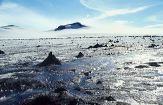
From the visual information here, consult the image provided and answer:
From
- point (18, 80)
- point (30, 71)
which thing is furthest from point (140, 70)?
point (18, 80)

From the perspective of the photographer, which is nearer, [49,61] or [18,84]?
[18,84]

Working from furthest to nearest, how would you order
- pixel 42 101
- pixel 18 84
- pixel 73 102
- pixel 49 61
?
pixel 49 61 < pixel 18 84 < pixel 73 102 < pixel 42 101

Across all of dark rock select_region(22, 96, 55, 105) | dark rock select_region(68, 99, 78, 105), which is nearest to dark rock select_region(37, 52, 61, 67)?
dark rock select_region(22, 96, 55, 105)

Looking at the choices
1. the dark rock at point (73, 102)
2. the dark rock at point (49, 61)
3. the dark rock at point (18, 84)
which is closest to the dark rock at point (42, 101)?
the dark rock at point (73, 102)

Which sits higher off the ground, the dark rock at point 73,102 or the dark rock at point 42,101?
the dark rock at point 42,101

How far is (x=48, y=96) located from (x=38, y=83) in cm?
760

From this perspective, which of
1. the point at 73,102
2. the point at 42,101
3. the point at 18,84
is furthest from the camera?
the point at 18,84

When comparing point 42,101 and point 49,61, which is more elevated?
point 42,101

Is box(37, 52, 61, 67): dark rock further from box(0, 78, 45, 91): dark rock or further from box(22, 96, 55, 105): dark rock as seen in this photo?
box(22, 96, 55, 105): dark rock

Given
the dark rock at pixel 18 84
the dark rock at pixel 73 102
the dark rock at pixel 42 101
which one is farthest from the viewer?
the dark rock at pixel 18 84

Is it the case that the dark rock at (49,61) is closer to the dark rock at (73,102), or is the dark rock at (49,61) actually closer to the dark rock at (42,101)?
the dark rock at (42,101)

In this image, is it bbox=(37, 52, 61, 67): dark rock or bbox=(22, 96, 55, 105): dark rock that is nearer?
bbox=(22, 96, 55, 105): dark rock

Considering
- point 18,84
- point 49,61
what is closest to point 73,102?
point 18,84

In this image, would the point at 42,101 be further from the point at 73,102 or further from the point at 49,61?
the point at 49,61
